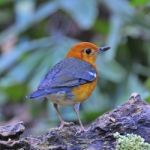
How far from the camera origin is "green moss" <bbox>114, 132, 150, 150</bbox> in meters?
3.77

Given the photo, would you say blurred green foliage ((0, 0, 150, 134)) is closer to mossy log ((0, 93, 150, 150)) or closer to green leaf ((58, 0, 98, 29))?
green leaf ((58, 0, 98, 29))

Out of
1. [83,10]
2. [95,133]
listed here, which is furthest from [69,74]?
[83,10]

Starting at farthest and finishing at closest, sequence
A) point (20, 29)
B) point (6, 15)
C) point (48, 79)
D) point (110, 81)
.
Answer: point (6, 15), point (20, 29), point (110, 81), point (48, 79)

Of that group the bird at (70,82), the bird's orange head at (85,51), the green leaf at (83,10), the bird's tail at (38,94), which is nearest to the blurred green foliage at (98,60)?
the green leaf at (83,10)

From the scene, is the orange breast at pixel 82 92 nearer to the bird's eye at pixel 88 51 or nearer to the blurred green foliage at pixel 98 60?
the bird's eye at pixel 88 51

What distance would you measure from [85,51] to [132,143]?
1.98 meters

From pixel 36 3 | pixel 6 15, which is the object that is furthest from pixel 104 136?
pixel 6 15

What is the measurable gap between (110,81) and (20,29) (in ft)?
5.55

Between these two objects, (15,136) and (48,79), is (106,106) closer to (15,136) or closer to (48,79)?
(48,79)

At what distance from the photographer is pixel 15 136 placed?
3738 mm

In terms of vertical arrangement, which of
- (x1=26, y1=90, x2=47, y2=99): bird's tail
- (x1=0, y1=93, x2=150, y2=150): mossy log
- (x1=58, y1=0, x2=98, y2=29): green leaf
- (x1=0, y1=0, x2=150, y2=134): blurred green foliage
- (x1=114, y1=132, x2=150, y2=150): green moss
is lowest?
(x1=114, y1=132, x2=150, y2=150): green moss

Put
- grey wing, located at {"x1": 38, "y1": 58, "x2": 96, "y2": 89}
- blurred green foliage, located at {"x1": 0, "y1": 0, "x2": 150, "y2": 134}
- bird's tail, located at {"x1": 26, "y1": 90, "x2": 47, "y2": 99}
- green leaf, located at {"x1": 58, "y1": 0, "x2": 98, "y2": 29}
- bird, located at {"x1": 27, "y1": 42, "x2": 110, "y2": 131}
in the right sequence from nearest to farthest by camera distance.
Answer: bird's tail, located at {"x1": 26, "y1": 90, "x2": 47, "y2": 99}
bird, located at {"x1": 27, "y1": 42, "x2": 110, "y2": 131}
grey wing, located at {"x1": 38, "y1": 58, "x2": 96, "y2": 89}
blurred green foliage, located at {"x1": 0, "y1": 0, "x2": 150, "y2": 134}
green leaf, located at {"x1": 58, "y1": 0, "x2": 98, "y2": 29}

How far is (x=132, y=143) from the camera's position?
3.78 metres

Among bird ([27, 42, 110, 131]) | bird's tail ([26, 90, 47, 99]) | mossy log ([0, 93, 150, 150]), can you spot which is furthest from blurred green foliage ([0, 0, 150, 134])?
mossy log ([0, 93, 150, 150])
